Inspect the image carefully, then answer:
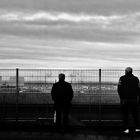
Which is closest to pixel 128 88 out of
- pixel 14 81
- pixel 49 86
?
pixel 49 86

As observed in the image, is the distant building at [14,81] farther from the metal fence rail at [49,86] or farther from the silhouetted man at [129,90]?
the silhouetted man at [129,90]

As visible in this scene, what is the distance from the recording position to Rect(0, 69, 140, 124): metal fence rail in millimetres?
18141

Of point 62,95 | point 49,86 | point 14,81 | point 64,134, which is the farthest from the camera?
point 49,86

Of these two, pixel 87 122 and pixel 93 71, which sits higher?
pixel 93 71

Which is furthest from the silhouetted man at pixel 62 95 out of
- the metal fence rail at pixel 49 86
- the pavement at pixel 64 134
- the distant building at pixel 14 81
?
the distant building at pixel 14 81

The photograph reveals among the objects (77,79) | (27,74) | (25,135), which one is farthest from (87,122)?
(25,135)

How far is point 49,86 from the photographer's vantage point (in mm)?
18781

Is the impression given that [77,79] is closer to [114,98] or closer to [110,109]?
[114,98]

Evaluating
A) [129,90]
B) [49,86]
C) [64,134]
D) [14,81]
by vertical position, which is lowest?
[64,134]

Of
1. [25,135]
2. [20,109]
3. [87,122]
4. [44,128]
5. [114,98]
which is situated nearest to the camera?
[25,135]

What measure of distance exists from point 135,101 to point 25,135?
3.51 metres

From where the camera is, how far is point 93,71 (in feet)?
59.3

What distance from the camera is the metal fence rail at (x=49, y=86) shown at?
59.5ft

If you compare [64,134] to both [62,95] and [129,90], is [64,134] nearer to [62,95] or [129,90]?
[62,95]
